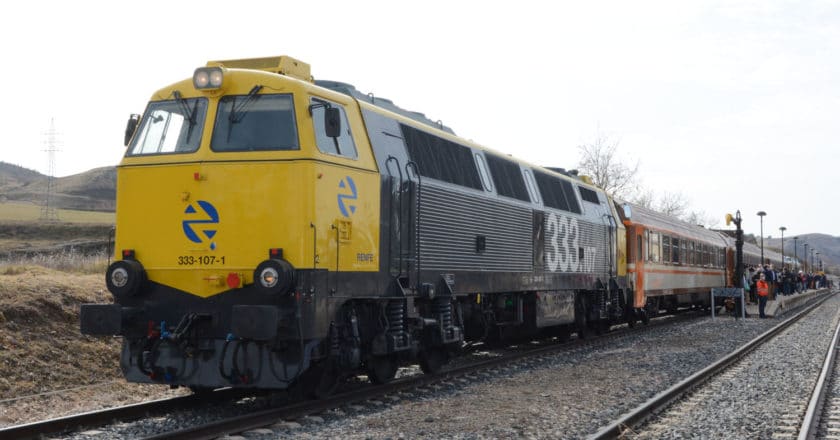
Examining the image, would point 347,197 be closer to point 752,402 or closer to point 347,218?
point 347,218

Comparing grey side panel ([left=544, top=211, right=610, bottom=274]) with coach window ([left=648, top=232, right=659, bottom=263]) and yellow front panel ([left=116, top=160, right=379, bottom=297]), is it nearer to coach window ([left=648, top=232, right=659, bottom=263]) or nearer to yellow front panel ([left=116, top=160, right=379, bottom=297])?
coach window ([left=648, top=232, right=659, bottom=263])

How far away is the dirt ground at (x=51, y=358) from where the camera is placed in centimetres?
1065

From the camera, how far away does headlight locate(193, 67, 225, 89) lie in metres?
9.77

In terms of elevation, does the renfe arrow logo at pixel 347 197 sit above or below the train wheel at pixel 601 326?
above

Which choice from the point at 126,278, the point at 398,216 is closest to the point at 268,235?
the point at 126,278

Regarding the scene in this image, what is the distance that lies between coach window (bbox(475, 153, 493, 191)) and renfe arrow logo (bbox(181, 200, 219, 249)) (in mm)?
5516

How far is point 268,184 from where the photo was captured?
9.26 m

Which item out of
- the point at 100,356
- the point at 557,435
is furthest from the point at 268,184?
the point at 100,356

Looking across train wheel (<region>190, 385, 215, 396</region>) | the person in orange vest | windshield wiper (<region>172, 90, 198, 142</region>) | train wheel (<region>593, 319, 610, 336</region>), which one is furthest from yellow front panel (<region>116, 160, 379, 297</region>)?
the person in orange vest

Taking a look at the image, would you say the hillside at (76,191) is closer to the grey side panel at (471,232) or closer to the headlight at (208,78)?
the grey side panel at (471,232)

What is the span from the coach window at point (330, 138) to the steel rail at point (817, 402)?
5.65 metres

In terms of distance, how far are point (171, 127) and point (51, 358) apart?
181 inches

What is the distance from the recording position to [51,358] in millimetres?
12430

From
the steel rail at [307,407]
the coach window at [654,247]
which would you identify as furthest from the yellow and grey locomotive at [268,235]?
the coach window at [654,247]
